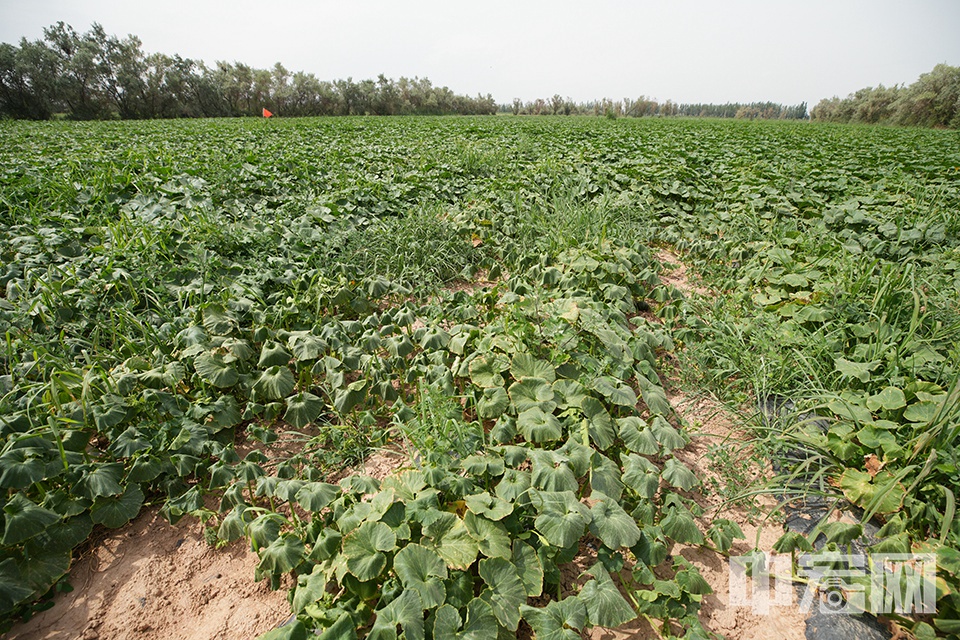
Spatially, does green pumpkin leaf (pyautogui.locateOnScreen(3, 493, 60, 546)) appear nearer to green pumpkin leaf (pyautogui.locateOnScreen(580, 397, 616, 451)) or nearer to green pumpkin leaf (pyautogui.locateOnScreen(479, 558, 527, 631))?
green pumpkin leaf (pyautogui.locateOnScreen(479, 558, 527, 631))

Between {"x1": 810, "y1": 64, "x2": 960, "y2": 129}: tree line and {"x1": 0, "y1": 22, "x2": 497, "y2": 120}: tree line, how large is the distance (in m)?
44.1

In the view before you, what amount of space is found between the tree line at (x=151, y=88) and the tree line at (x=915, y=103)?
4407 cm

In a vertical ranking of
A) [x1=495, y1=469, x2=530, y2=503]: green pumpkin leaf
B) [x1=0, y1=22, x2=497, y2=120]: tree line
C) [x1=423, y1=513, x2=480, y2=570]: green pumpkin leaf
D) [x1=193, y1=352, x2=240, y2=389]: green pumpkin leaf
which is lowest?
[x1=423, y1=513, x2=480, y2=570]: green pumpkin leaf

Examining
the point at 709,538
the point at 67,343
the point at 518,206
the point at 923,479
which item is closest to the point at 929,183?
the point at 518,206

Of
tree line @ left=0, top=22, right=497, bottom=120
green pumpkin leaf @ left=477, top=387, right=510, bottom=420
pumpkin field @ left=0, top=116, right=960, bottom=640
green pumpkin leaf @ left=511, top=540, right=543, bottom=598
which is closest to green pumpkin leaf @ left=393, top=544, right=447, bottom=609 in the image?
pumpkin field @ left=0, top=116, right=960, bottom=640

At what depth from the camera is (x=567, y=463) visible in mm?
1948

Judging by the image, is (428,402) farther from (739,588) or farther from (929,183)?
(929,183)

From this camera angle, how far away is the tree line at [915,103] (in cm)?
3331

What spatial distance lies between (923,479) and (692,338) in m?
1.53

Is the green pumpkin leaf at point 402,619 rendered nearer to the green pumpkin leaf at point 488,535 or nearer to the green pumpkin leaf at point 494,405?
the green pumpkin leaf at point 488,535

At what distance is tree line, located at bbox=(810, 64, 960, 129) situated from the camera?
33312mm

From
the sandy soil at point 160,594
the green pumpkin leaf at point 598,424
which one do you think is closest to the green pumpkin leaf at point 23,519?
the sandy soil at point 160,594

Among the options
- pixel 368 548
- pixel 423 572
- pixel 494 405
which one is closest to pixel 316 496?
pixel 368 548

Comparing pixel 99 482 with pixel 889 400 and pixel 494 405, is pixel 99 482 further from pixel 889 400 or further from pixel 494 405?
pixel 889 400
